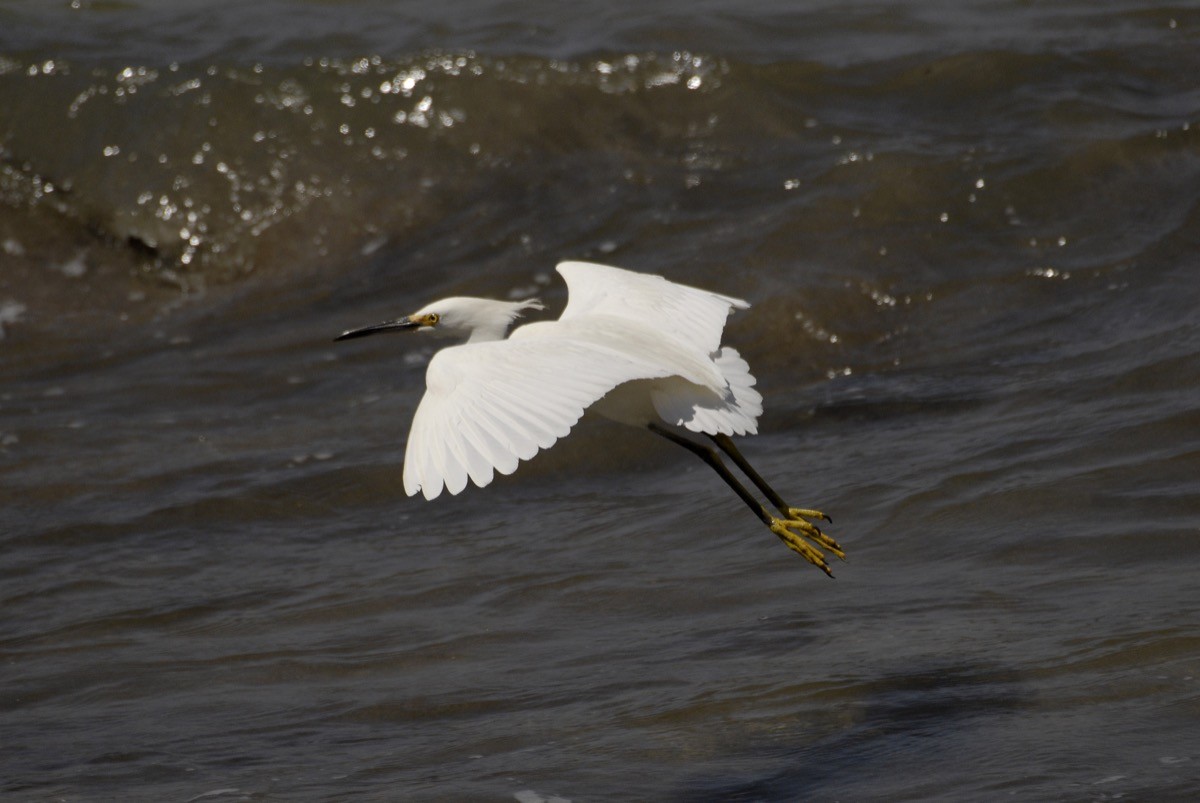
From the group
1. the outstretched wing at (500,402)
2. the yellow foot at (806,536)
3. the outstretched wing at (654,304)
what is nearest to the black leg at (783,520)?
the yellow foot at (806,536)

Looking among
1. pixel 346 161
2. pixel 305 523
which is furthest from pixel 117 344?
pixel 305 523

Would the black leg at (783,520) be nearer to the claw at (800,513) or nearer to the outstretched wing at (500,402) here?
the claw at (800,513)

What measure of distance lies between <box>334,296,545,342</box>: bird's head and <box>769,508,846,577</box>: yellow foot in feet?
3.32

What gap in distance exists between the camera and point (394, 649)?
170 inches

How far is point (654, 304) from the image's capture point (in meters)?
4.42

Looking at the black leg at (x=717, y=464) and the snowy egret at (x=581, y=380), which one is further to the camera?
the black leg at (x=717, y=464)

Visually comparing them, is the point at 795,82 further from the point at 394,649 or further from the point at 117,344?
the point at 394,649

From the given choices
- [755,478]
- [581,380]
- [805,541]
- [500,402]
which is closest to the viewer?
[500,402]

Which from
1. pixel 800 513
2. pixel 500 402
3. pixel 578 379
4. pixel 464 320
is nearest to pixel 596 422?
pixel 464 320

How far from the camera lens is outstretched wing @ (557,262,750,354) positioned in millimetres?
4262

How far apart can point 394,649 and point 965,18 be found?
6588 mm

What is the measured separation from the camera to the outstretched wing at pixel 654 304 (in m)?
4.26

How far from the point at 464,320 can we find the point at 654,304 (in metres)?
0.60

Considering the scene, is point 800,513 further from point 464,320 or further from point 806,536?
point 464,320
